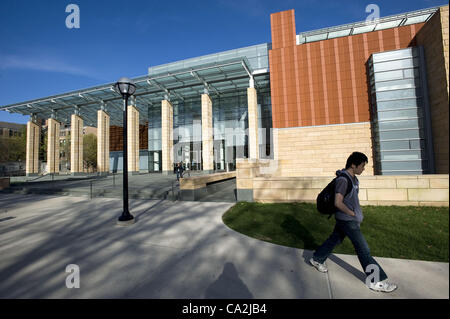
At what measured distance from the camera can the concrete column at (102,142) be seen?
29875 millimetres

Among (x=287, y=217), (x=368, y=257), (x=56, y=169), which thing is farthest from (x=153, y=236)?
(x=56, y=169)

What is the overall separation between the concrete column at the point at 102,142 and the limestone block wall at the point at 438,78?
3649cm

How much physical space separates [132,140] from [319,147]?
2477 centimetres

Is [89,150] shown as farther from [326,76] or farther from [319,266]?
[319,266]

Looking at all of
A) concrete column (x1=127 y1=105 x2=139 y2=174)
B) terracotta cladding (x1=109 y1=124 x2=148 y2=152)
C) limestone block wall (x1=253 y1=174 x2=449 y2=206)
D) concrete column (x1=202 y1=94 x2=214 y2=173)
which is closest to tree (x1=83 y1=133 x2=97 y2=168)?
terracotta cladding (x1=109 y1=124 x2=148 y2=152)

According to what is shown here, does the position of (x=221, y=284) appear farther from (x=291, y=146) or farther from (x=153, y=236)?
(x=291, y=146)

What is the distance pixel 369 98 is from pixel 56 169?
152 ft

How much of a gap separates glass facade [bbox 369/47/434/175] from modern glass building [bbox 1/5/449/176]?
0.19 feet

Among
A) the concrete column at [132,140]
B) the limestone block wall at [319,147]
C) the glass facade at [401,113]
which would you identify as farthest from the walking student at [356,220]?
the concrete column at [132,140]

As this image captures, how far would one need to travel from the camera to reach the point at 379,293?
8.98 feet

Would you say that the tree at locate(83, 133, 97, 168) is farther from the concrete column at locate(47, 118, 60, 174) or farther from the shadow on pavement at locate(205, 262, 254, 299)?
the shadow on pavement at locate(205, 262, 254, 299)

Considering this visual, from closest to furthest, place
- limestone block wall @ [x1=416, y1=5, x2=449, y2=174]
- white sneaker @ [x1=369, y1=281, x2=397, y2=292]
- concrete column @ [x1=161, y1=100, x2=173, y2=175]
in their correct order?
white sneaker @ [x1=369, y1=281, x2=397, y2=292], limestone block wall @ [x1=416, y1=5, x2=449, y2=174], concrete column @ [x1=161, y1=100, x2=173, y2=175]

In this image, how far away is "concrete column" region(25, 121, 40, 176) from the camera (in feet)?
114

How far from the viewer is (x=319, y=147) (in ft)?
56.4
